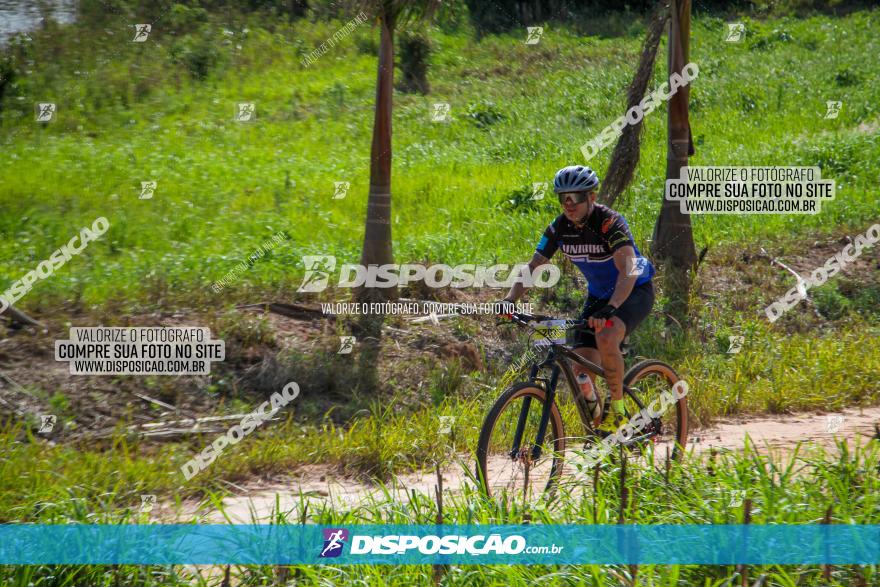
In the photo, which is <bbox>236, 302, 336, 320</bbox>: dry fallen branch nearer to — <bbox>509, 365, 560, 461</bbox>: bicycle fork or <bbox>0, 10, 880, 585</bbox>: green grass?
<bbox>0, 10, 880, 585</bbox>: green grass

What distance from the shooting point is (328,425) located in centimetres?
798

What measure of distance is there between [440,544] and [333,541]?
56 centimetres

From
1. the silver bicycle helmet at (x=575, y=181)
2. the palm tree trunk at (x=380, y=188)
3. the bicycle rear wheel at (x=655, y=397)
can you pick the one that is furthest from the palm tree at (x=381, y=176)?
the silver bicycle helmet at (x=575, y=181)

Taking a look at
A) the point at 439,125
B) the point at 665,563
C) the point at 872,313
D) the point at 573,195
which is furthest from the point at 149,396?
the point at 439,125

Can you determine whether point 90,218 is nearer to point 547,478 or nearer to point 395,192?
point 395,192

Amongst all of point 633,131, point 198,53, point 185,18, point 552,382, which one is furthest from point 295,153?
point 552,382

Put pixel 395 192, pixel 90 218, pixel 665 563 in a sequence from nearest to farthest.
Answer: pixel 665 563 → pixel 90 218 → pixel 395 192

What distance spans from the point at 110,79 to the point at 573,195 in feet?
35.0

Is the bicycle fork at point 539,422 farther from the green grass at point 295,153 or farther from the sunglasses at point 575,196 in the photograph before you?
the green grass at point 295,153

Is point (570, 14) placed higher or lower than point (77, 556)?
higher

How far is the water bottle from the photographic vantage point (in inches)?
239

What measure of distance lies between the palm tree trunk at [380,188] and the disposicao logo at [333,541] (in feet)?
17.7

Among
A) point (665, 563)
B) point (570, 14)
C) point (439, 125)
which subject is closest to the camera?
point (665, 563)

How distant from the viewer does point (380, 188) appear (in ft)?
32.3
